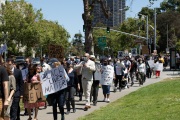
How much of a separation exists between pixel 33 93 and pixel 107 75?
5.55 meters

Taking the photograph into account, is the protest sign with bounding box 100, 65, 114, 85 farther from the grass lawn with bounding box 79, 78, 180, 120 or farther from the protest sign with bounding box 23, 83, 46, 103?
the protest sign with bounding box 23, 83, 46, 103

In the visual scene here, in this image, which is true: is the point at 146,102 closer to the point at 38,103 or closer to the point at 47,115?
the point at 47,115

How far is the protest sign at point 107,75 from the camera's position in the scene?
54.8ft

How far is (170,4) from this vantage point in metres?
106

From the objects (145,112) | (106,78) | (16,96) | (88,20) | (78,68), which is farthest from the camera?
(88,20)

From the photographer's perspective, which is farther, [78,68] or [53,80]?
[78,68]

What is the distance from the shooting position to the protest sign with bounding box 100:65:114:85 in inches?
658

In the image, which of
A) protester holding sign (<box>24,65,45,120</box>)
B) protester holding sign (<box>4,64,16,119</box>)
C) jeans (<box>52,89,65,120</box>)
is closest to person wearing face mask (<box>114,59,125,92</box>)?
protester holding sign (<box>24,65,45,120</box>)

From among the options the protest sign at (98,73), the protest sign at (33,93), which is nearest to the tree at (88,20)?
the protest sign at (98,73)

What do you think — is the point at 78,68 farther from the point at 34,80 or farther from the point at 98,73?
the point at 34,80

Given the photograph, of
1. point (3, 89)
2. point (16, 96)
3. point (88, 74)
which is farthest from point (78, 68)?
point (3, 89)

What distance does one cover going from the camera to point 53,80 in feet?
38.7

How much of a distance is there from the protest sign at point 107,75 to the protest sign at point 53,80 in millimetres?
4935

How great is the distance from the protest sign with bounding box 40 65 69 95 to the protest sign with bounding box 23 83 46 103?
0.73 ft
